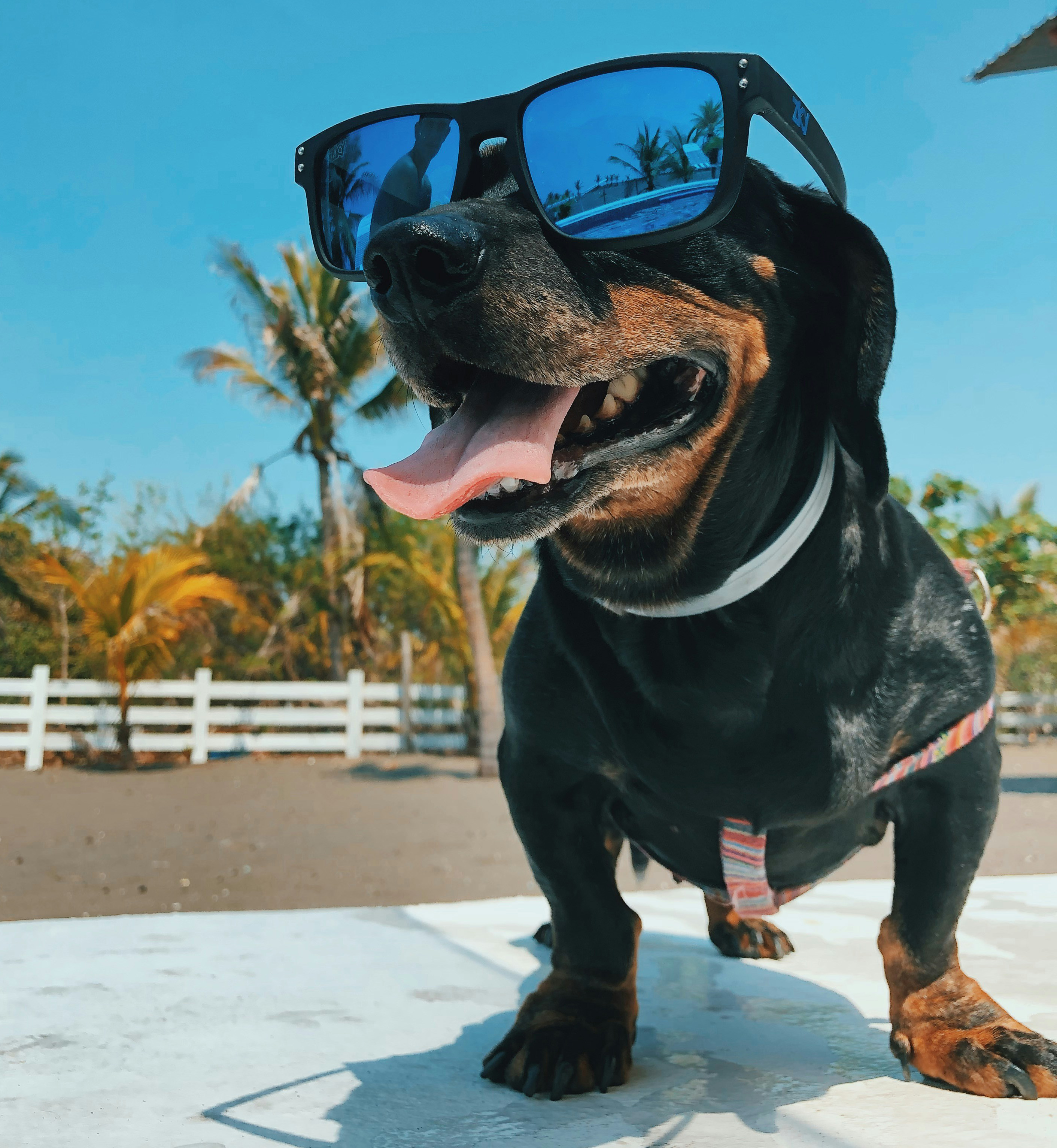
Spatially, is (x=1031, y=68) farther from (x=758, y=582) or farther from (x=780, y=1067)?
(x=780, y=1067)

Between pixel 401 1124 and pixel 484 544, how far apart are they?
0.89m

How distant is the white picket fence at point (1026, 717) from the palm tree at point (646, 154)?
20.2 m

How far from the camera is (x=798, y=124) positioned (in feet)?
4.92

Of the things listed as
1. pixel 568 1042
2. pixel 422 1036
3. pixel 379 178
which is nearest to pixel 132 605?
Answer: pixel 422 1036

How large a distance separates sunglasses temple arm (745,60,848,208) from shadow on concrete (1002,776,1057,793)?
1240cm

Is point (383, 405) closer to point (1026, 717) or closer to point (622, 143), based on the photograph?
point (1026, 717)

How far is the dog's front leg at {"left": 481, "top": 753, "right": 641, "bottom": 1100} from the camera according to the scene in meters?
1.73

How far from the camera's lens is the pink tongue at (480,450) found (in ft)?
4.10

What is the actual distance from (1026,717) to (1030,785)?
265 inches

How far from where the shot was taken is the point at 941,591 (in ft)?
5.63

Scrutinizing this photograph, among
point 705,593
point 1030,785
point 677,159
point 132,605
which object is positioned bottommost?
point 1030,785

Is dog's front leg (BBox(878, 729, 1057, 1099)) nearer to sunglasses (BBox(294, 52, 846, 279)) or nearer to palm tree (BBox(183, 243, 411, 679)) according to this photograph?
sunglasses (BBox(294, 52, 846, 279))

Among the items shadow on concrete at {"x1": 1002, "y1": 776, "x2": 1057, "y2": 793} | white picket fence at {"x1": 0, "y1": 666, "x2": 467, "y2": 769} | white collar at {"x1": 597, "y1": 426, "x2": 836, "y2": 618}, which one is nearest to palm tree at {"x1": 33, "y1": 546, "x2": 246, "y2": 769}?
white picket fence at {"x1": 0, "y1": 666, "x2": 467, "y2": 769}

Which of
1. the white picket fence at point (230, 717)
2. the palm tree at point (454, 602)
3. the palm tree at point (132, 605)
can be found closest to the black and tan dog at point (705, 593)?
the palm tree at point (454, 602)
